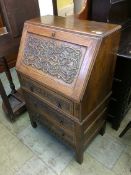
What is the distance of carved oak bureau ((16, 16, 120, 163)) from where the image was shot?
3.11 ft

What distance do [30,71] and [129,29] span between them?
1098 mm

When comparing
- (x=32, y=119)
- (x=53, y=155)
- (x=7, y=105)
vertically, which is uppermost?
(x=7, y=105)

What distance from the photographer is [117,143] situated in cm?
160

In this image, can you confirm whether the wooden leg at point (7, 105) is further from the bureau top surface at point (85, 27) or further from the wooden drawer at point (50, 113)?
the bureau top surface at point (85, 27)

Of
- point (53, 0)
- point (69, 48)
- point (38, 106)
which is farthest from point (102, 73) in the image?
point (53, 0)

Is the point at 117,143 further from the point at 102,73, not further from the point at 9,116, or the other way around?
the point at 9,116

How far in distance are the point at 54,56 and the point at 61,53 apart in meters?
0.06

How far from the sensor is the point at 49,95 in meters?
1.18

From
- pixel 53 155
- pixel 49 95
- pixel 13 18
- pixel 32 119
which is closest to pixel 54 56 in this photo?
pixel 49 95

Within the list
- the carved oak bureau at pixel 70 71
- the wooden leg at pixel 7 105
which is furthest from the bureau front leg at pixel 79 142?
the wooden leg at pixel 7 105

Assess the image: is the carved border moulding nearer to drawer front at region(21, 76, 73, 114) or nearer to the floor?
drawer front at region(21, 76, 73, 114)

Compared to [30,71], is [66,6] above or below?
above

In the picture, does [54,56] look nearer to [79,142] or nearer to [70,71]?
[70,71]

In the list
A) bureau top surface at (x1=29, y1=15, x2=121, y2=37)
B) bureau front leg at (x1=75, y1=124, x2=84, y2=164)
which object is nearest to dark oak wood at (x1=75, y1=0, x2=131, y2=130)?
bureau top surface at (x1=29, y1=15, x2=121, y2=37)
